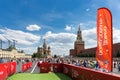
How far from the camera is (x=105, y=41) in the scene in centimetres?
1555

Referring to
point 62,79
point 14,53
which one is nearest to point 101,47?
point 62,79

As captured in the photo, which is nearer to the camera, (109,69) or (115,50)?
(109,69)

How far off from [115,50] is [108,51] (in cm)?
11064

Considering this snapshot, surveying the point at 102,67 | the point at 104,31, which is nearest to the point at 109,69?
the point at 102,67

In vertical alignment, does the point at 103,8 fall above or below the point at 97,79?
above

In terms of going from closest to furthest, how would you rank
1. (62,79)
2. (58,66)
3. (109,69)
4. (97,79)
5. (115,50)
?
(97,79) → (109,69) → (62,79) → (58,66) → (115,50)

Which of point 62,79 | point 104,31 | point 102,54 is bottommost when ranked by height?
point 62,79

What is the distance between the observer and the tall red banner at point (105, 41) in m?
15.5

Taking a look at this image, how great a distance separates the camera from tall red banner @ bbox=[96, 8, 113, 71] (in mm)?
15461

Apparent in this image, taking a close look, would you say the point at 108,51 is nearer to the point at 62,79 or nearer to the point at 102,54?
the point at 102,54

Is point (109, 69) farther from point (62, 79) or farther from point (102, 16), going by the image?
point (62, 79)

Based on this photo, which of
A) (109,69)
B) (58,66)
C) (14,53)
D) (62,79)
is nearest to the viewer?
(109,69)

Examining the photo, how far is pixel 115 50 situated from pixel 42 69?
94.2 metres

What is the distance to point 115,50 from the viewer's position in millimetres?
123688
